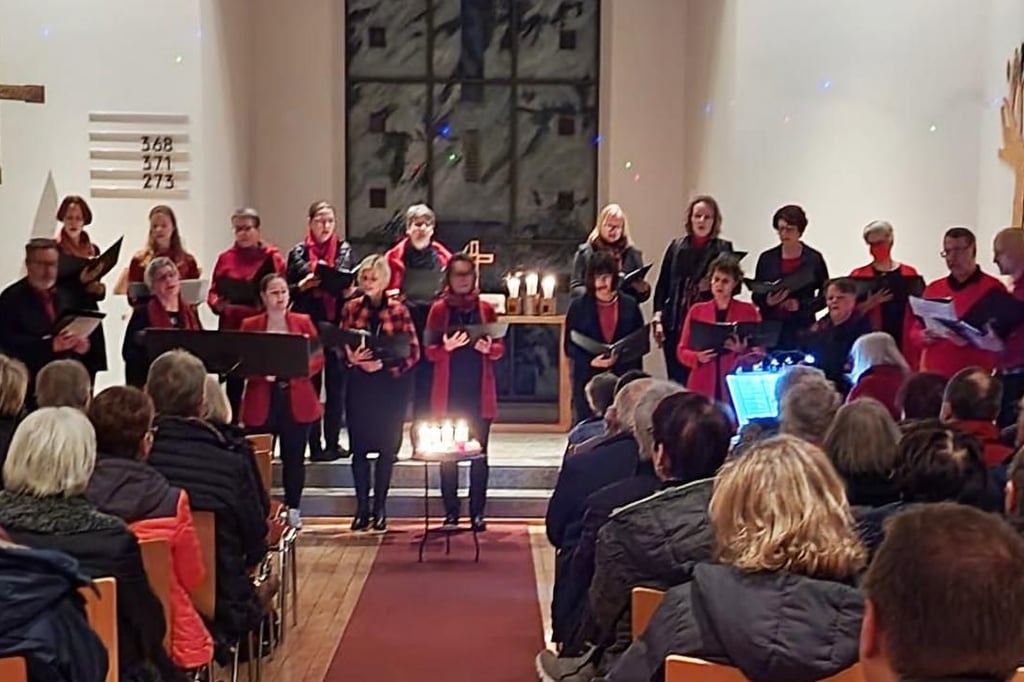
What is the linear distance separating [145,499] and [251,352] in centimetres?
244

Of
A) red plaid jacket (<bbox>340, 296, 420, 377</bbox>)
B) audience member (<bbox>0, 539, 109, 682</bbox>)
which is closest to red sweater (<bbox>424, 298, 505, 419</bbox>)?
red plaid jacket (<bbox>340, 296, 420, 377</bbox>)

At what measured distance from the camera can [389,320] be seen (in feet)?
22.0

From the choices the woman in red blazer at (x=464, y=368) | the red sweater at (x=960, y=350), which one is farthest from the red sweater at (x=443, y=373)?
the red sweater at (x=960, y=350)

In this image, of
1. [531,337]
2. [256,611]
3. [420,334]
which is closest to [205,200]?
[420,334]

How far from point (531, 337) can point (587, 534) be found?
635 cm

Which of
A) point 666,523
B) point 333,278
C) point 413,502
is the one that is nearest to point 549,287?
point 413,502

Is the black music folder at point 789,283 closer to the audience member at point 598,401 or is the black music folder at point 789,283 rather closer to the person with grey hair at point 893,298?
the person with grey hair at point 893,298

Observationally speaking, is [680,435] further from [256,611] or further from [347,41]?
[347,41]

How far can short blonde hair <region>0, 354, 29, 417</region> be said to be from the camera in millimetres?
4297

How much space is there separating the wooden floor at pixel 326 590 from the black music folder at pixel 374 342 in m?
0.95

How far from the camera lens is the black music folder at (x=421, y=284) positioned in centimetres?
770

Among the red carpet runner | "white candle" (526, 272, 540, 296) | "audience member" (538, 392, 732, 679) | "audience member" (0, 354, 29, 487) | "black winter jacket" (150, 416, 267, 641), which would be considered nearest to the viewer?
"audience member" (538, 392, 732, 679)

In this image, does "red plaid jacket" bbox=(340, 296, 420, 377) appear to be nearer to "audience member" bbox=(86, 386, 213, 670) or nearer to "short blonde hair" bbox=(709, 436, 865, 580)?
"audience member" bbox=(86, 386, 213, 670)

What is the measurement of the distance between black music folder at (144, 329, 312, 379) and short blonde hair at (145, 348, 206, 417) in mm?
1493
